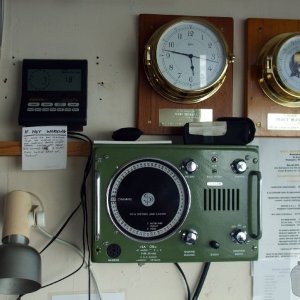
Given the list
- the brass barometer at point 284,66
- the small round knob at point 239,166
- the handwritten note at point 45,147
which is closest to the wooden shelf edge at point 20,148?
the handwritten note at point 45,147

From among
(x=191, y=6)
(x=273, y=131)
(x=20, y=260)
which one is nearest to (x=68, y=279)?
(x=20, y=260)

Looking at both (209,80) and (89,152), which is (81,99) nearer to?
(89,152)

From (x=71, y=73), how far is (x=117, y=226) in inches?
17.1

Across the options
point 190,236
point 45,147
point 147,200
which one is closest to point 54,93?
point 45,147

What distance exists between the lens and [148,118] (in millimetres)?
1146

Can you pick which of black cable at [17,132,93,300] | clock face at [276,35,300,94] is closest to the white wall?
black cable at [17,132,93,300]

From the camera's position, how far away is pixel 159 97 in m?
1.15

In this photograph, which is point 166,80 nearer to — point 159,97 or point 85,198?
point 159,97

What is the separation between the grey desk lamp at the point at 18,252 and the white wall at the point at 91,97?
0.08m

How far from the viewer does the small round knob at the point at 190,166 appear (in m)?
1.03

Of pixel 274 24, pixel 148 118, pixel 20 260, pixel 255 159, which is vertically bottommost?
pixel 20 260

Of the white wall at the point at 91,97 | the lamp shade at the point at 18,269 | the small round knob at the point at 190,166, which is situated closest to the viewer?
the lamp shade at the point at 18,269

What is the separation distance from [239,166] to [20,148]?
1.88 feet

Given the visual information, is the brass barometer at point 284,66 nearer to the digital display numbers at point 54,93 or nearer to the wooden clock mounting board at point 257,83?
the wooden clock mounting board at point 257,83
